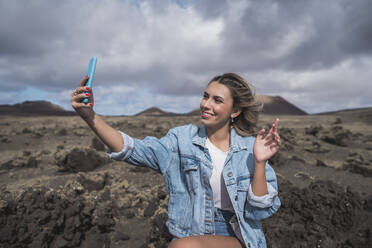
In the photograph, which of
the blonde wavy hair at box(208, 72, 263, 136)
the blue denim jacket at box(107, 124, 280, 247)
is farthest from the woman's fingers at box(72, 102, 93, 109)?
the blonde wavy hair at box(208, 72, 263, 136)

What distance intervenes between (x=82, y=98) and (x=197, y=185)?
1.24m

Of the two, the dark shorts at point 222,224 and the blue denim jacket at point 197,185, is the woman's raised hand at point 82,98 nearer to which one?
the blue denim jacket at point 197,185

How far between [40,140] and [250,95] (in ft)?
→ 41.2

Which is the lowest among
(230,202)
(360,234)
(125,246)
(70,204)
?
(125,246)

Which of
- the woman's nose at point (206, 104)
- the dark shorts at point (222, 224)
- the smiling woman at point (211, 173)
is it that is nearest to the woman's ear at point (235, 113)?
the smiling woman at point (211, 173)

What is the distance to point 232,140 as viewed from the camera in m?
2.68

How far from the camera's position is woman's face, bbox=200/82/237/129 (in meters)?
2.59

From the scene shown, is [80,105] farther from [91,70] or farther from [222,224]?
[222,224]

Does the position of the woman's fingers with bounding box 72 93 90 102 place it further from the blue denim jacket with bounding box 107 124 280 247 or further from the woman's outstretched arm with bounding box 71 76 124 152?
the blue denim jacket with bounding box 107 124 280 247

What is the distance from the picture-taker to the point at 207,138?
2672mm

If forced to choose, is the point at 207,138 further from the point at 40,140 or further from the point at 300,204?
the point at 40,140

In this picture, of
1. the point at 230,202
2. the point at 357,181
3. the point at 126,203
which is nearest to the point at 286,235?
the point at 230,202

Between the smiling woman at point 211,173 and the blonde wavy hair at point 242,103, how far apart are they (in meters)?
0.03

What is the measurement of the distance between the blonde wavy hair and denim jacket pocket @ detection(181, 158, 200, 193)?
2.25ft
